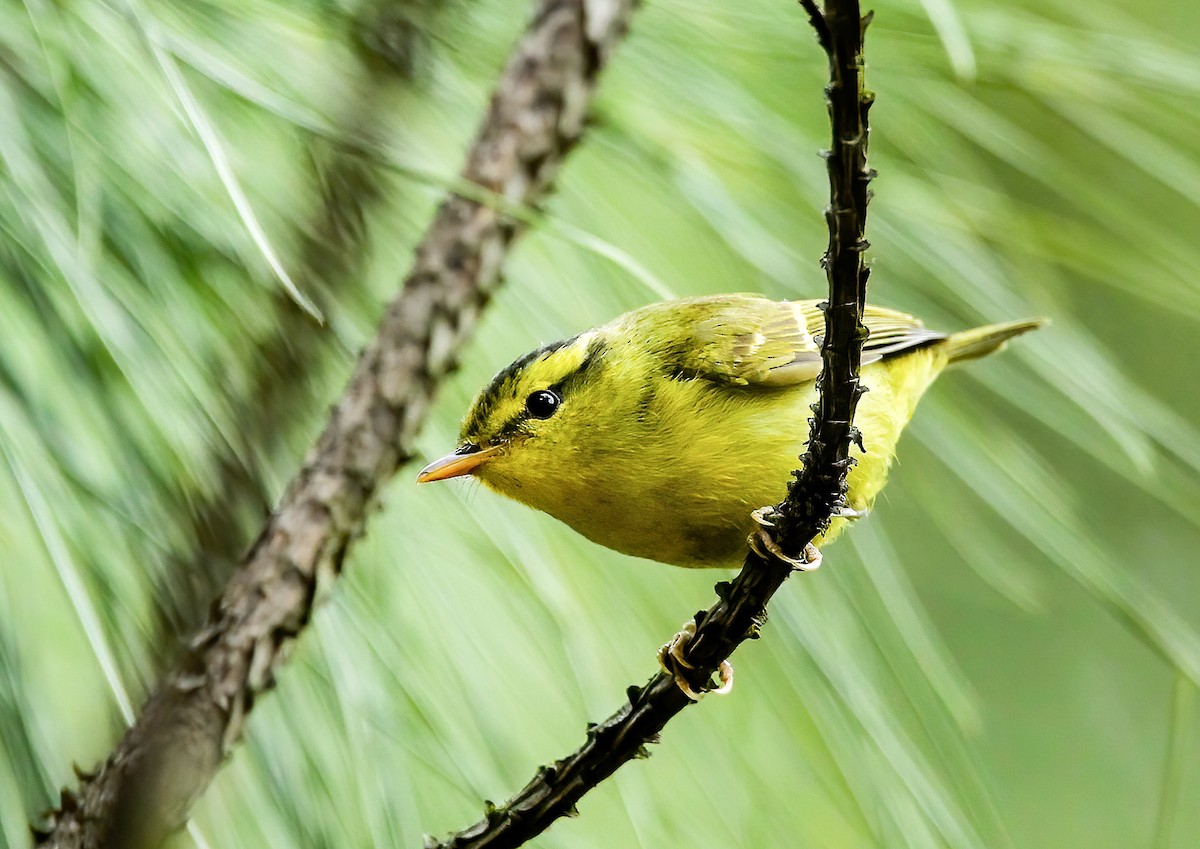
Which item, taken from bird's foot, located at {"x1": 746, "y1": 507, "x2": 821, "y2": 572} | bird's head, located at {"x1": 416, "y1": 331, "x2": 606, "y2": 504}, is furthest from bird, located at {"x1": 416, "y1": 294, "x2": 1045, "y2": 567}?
bird's foot, located at {"x1": 746, "y1": 507, "x2": 821, "y2": 572}

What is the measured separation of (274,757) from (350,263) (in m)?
0.47

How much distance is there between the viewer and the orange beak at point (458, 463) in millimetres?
1225

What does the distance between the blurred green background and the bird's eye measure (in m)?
0.07

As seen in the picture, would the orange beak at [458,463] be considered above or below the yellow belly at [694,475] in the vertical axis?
below

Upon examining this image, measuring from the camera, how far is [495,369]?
1.40 metres

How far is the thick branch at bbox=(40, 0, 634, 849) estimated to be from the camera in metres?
0.92

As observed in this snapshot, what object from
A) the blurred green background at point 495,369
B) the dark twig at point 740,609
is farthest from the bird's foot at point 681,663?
the blurred green background at point 495,369

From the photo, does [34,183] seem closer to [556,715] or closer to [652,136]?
[652,136]

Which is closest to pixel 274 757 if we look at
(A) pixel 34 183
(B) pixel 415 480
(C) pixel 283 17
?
(B) pixel 415 480

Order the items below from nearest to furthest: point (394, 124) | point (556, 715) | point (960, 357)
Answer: point (394, 124) < point (556, 715) < point (960, 357)

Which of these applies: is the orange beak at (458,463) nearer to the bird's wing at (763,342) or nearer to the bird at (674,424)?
the bird at (674,424)

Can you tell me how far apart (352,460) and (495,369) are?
0.38m

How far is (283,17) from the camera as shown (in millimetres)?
1144

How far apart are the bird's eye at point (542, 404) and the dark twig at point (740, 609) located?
43cm
